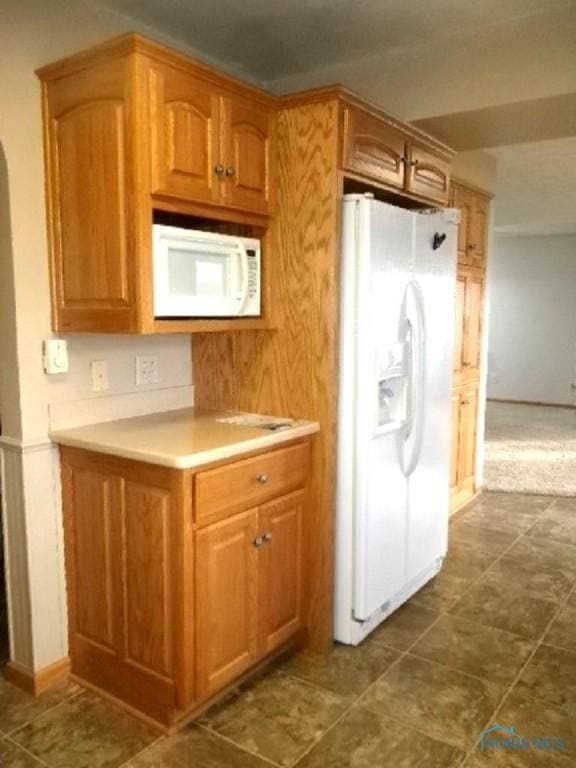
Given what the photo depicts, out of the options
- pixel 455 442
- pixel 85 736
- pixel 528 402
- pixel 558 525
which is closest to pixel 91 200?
pixel 85 736

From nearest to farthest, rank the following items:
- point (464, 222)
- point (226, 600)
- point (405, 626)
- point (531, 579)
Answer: point (226, 600), point (405, 626), point (531, 579), point (464, 222)

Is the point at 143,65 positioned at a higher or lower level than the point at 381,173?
higher

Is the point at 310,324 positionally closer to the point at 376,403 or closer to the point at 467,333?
the point at 376,403

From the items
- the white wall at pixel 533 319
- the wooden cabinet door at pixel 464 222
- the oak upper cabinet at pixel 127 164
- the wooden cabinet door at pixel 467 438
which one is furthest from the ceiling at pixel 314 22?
the white wall at pixel 533 319

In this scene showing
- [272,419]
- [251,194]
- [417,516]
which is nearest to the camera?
[251,194]

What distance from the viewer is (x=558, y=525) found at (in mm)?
4105

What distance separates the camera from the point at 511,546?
374cm

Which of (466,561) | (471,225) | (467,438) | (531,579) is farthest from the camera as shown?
(467,438)

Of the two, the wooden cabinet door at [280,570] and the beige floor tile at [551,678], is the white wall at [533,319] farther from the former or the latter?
the wooden cabinet door at [280,570]

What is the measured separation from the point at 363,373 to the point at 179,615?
1.11 meters

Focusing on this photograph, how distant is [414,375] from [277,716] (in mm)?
1460

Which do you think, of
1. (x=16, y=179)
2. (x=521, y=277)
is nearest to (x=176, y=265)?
(x=16, y=179)

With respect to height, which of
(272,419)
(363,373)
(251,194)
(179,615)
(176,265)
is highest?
(251,194)

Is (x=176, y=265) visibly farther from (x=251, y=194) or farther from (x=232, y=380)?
(x=232, y=380)
